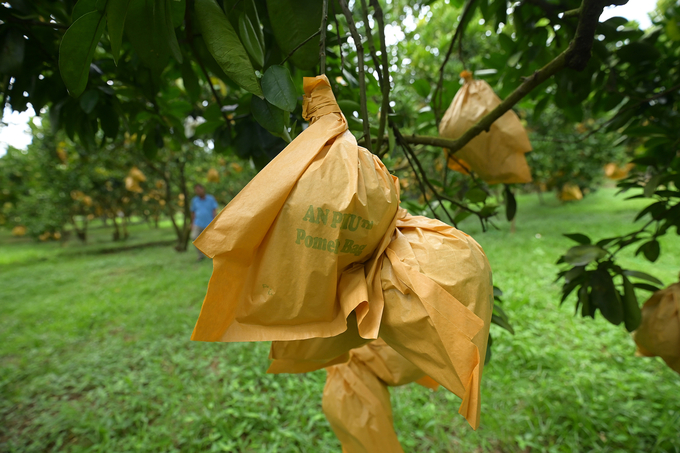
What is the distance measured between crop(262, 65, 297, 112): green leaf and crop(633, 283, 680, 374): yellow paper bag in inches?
58.0

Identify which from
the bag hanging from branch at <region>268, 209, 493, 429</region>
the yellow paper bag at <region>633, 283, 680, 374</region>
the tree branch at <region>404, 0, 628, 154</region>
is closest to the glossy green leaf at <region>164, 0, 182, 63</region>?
the bag hanging from branch at <region>268, 209, 493, 429</region>

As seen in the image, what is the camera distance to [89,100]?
3.17 feet

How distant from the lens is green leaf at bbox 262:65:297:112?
57cm

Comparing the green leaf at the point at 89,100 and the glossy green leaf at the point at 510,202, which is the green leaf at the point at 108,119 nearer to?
the green leaf at the point at 89,100

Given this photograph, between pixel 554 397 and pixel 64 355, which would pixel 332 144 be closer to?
pixel 554 397

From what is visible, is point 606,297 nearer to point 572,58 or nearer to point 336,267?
point 572,58

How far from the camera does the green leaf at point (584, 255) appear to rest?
44.8 inches

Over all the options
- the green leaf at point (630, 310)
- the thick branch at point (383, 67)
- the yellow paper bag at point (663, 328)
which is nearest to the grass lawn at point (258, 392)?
the yellow paper bag at point (663, 328)

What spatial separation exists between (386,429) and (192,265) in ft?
16.7

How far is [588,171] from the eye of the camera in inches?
242

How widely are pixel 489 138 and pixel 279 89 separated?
2.36ft

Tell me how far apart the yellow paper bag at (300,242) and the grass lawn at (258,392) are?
1.53 m

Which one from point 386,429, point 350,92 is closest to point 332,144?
point 350,92

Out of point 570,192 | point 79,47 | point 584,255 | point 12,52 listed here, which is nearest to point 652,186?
point 584,255
